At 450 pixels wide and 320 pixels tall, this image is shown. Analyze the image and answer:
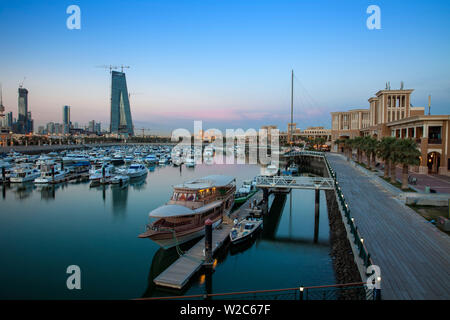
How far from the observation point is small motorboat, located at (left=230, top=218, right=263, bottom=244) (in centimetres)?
2472

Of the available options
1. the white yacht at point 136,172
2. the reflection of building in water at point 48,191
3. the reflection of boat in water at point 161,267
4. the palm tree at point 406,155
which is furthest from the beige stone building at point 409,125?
the reflection of building in water at point 48,191

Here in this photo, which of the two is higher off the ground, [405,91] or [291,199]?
[405,91]

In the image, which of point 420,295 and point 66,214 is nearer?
point 420,295

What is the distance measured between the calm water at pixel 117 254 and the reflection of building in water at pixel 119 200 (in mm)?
136

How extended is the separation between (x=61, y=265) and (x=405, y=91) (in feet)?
240

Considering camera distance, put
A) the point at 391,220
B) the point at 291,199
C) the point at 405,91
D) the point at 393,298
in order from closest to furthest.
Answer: the point at 393,298 < the point at 391,220 < the point at 291,199 < the point at 405,91

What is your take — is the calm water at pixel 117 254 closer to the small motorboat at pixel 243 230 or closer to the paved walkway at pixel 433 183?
the small motorboat at pixel 243 230

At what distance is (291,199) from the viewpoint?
4441 centimetres

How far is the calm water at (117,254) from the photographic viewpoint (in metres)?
18.7

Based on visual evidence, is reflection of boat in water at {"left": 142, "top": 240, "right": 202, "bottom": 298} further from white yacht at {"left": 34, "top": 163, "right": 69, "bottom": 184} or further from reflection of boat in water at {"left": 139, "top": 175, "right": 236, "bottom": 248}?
white yacht at {"left": 34, "top": 163, "right": 69, "bottom": 184}

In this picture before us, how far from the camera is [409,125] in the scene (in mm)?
51281
